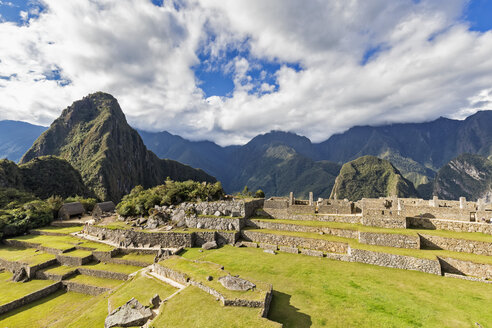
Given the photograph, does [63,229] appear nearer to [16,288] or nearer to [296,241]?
[16,288]

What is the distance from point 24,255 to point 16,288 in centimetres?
718

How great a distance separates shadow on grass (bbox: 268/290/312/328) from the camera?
8627mm

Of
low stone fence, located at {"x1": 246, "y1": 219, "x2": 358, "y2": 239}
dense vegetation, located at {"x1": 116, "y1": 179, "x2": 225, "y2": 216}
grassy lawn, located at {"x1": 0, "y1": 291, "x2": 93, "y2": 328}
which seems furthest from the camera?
dense vegetation, located at {"x1": 116, "y1": 179, "x2": 225, "y2": 216}

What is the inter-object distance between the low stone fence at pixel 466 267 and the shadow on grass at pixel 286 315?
428 inches

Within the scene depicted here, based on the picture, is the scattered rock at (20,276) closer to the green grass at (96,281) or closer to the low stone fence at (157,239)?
the green grass at (96,281)

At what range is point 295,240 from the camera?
17828 mm

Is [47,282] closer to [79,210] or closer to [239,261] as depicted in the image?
[239,261]

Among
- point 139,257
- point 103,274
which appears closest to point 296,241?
point 139,257

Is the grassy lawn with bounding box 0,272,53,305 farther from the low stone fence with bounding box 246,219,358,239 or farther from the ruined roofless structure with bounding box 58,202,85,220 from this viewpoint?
the low stone fence with bounding box 246,219,358,239

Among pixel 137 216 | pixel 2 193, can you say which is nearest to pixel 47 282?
pixel 137 216

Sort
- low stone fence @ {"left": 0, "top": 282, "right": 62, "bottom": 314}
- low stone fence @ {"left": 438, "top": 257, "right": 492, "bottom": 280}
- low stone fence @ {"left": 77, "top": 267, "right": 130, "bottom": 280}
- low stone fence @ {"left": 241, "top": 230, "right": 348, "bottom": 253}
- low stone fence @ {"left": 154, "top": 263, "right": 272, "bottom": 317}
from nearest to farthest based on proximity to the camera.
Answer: low stone fence @ {"left": 154, "top": 263, "right": 272, "bottom": 317} → low stone fence @ {"left": 438, "top": 257, "right": 492, "bottom": 280} → low stone fence @ {"left": 0, "top": 282, "right": 62, "bottom": 314} → low stone fence @ {"left": 241, "top": 230, "right": 348, "bottom": 253} → low stone fence @ {"left": 77, "top": 267, "right": 130, "bottom": 280}

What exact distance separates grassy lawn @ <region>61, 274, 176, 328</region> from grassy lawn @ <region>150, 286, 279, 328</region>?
98.4 inches

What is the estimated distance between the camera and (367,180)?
453ft

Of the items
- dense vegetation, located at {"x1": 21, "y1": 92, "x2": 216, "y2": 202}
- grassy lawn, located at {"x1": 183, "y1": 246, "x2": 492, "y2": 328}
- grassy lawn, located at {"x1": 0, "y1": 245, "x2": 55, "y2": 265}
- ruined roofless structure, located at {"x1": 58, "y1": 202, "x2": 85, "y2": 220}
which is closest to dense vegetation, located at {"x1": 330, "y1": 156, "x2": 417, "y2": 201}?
dense vegetation, located at {"x1": 21, "y1": 92, "x2": 216, "y2": 202}
